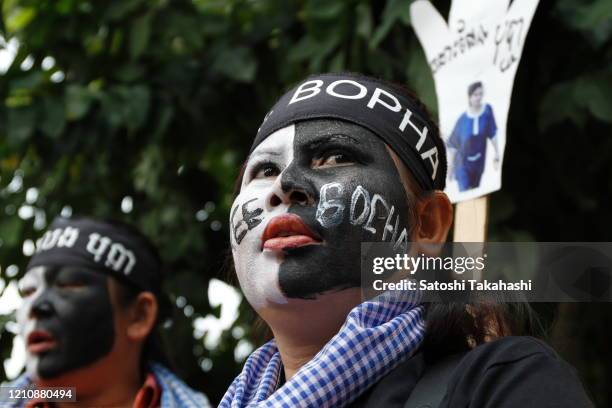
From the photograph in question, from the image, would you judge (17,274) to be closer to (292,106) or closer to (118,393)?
(118,393)

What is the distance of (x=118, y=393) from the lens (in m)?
3.42

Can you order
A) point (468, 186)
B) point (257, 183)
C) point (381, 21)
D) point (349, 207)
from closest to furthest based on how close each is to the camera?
point (349, 207) → point (257, 183) → point (468, 186) → point (381, 21)

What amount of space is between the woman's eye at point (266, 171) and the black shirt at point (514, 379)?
558 mm

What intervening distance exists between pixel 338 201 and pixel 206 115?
2123 millimetres

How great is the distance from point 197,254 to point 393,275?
2.29 meters

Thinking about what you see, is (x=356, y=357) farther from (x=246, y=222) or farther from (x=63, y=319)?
(x=63, y=319)

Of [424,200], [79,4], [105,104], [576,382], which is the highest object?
[79,4]

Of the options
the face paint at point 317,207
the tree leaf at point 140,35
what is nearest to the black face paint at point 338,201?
the face paint at point 317,207

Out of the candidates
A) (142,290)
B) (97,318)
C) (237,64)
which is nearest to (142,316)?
(142,290)

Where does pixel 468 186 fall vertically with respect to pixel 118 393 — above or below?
above

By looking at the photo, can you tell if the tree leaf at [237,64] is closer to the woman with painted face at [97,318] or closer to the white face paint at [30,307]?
the woman with painted face at [97,318]

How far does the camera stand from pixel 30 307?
3.46 m

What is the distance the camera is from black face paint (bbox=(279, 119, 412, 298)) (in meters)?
1.86

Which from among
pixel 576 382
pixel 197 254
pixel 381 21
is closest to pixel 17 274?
pixel 197 254
